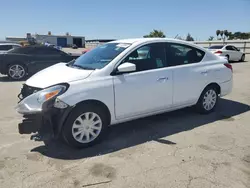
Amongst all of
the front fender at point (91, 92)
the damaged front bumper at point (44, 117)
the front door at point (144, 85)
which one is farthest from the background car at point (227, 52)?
the damaged front bumper at point (44, 117)

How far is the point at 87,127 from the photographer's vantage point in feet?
12.6

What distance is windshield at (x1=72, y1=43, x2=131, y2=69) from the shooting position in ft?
13.8

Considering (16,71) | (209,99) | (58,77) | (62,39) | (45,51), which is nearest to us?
(58,77)

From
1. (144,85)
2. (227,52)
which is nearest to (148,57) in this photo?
(144,85)

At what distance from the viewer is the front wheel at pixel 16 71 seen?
408 inches

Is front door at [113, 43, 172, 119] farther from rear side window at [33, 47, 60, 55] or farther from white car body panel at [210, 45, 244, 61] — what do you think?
white car body panel at [210, 45, 244, 61]

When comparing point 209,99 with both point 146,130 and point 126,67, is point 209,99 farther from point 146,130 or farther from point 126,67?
point 126,67

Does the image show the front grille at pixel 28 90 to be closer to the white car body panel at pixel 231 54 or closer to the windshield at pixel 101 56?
the windshield at pixel 101 56

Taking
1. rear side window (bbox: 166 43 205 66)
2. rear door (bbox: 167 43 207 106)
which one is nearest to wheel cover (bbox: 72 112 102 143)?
rear door (bbox: 167 43 207 106)

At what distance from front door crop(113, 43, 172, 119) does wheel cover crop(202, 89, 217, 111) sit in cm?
109

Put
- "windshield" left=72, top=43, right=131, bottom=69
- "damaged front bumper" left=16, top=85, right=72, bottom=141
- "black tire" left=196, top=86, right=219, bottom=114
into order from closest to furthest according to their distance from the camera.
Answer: "damaged front bumper" left=16, top=85, right=72, bottom=141
"windshield" left=72, top=43, right=131, bottom=69
"black tire" left=196, top=86, right=219, bottom=114

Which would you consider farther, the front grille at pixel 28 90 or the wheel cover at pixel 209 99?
the wheel cover at pixel 209 99

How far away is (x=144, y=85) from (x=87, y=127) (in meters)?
1.19

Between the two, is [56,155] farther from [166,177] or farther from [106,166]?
[166,177]
